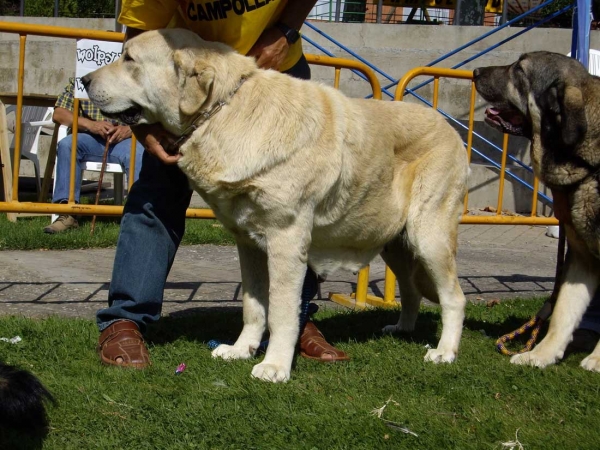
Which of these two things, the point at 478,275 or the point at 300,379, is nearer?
the point at 300,379

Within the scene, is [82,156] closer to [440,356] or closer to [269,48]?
[269,48]

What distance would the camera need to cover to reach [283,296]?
3619mm

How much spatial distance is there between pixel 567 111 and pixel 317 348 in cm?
177

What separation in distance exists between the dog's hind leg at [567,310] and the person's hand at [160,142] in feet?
6.82

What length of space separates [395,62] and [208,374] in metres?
8.91

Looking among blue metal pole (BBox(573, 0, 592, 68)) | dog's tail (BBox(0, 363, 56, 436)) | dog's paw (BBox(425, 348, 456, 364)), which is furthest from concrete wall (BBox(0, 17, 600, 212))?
dog's tail (BBox(0, 363, 56, 436))

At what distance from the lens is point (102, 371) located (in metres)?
3.67

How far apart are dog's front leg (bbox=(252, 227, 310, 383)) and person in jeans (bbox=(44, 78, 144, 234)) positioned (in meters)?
4.40

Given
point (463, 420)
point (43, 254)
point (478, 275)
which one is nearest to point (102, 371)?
point (463, 420)

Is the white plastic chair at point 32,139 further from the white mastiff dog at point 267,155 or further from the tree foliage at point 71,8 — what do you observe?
the tree foliage at point 71,8

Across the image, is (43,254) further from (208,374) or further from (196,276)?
(208,374)

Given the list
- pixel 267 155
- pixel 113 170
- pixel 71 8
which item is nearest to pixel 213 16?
pixel 267 155

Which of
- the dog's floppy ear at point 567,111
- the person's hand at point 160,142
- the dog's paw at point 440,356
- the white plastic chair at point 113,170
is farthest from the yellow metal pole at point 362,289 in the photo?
the white plastic chair at point 113,170

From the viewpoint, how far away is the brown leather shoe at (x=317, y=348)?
13.4ft
